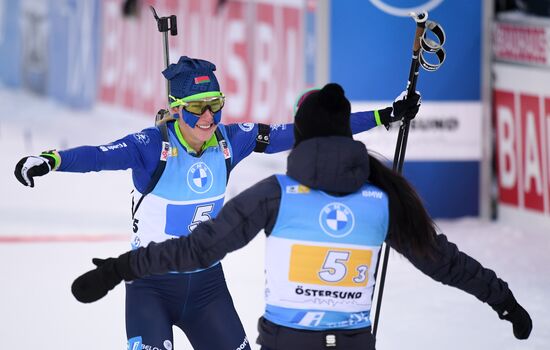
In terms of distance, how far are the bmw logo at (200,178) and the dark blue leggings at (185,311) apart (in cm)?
35

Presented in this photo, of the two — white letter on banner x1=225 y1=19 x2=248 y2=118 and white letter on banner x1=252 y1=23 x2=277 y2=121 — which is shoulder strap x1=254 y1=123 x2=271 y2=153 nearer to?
white letter on banner x1=252 y1=23 x2=277 y2=121

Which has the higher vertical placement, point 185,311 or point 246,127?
point 246,127

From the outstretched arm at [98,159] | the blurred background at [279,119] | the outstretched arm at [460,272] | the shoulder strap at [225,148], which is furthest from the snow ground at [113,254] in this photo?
the outstretched arm at [460,272]

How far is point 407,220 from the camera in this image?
10.3 ft

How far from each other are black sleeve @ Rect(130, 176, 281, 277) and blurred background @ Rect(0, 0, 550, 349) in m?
2.87

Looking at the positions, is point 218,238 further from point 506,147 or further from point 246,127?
point 506,147

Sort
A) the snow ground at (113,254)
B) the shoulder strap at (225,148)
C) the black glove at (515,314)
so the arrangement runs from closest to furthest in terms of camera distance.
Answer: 1. the black glove at (515,314)
2. the shoulder strap at (225,148)
3. the snow ground at (113,254)

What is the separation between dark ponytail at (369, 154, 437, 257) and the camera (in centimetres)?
313

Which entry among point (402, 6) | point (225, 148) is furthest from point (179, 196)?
point (402, 6)

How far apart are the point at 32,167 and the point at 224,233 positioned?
1.19 metres

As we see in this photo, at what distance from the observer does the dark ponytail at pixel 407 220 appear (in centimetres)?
313

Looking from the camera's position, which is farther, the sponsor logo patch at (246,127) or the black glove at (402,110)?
the black glove at (402,110)

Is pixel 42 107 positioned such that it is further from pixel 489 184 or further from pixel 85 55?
pixel 489 184

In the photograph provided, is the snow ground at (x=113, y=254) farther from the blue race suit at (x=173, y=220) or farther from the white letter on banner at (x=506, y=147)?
the blue race suit at (x=173, y=220)
